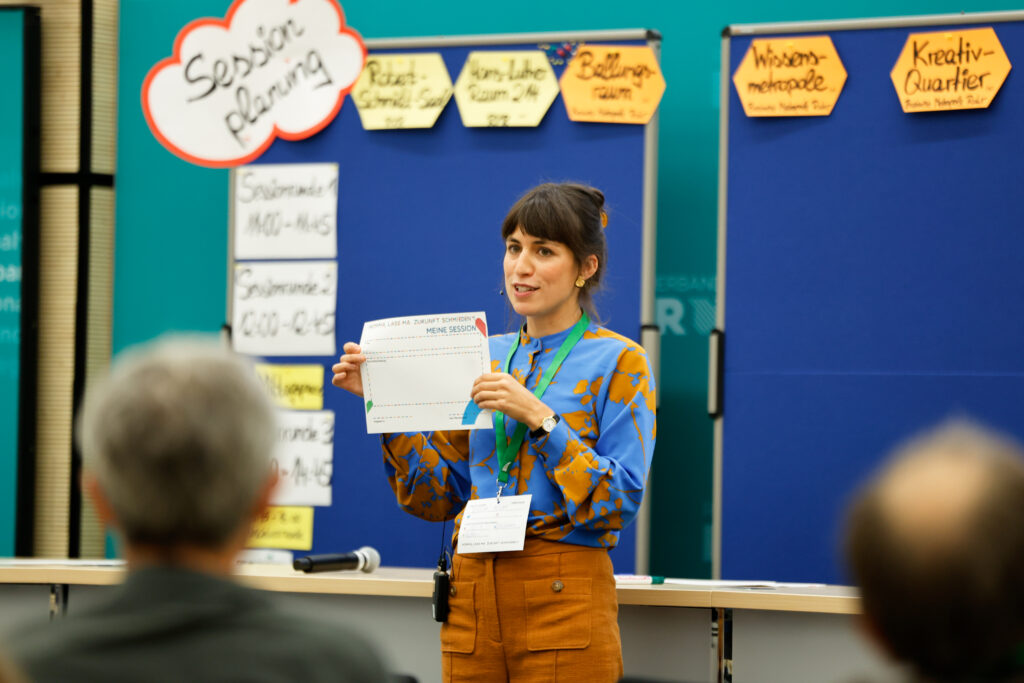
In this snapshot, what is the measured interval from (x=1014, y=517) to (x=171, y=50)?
11.5ft

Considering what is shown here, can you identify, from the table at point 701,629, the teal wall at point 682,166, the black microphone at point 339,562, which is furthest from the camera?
the teal wall at point 682,166

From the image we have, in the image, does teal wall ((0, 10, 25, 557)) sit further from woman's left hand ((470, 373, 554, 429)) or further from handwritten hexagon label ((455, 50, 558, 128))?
woman's left hand ((470, 373, 554, 429))

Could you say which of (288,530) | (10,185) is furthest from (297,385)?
(10,185)

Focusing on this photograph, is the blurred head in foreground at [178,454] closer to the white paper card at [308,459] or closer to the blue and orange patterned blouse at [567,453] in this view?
the blue and orange patterned blouse at [567,453]

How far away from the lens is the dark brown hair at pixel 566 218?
2092 mm

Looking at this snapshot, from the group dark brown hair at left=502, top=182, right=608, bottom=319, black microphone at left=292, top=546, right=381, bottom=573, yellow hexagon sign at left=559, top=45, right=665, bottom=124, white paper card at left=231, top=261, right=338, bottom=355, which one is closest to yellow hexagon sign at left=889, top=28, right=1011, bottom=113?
yellow hexagon sign at left=559, top=45, right=665, bottom=124

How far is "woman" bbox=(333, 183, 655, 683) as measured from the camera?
6.28ft

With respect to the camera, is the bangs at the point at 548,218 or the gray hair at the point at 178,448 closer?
the gray hair at the point at 178,448

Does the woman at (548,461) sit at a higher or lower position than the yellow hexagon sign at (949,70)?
lower

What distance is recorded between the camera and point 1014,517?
74 cm

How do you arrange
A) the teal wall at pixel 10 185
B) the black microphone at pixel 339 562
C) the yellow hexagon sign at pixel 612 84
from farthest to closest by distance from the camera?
the teal wall at pixel 10 185 → the yellow hexagon sign at pixel 612 84 → the black microphone at pixel 339 562

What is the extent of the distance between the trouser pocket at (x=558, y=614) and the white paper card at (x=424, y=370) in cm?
33

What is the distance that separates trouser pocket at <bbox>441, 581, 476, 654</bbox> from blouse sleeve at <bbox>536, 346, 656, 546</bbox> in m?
0.23

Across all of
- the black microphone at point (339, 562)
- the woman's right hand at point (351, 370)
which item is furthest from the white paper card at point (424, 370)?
the black microphone at point (339, 562)
